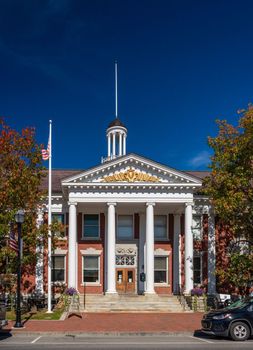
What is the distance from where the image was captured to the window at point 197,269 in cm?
3878

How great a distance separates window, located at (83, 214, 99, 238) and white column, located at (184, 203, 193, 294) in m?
7.54

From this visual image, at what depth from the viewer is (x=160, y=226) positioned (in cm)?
4012

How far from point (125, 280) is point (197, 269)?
5.74 m

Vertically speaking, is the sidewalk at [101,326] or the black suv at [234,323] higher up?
the black suv at [234,323]

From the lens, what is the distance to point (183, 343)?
1644 centimetres

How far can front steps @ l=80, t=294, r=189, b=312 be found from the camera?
3225 centimetres

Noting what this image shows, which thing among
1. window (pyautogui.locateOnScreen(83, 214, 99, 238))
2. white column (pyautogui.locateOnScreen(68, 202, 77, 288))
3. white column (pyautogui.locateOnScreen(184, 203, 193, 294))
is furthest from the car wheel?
window (pyautogui.locateOnScreen(83, 214, 99, 238))

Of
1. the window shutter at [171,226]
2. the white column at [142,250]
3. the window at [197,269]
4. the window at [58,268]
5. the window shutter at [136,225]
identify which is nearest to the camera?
the window at [58,268]

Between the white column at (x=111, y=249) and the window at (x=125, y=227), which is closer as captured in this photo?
the white column at (x=111, y=249)

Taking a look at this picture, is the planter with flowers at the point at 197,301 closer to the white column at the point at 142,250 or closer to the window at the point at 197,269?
the window at the point at 197,269

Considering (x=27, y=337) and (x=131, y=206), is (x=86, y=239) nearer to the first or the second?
(x=131, y=206)

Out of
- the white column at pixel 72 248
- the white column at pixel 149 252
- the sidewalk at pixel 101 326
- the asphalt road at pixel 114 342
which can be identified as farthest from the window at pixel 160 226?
the asphalt road at pixel 114 342

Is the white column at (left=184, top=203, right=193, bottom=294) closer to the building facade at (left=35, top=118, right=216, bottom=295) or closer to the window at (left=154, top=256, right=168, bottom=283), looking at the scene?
the building facade at (left=35, top=118, right=216, bottom=295)

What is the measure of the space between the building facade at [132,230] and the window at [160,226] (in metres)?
0.08
